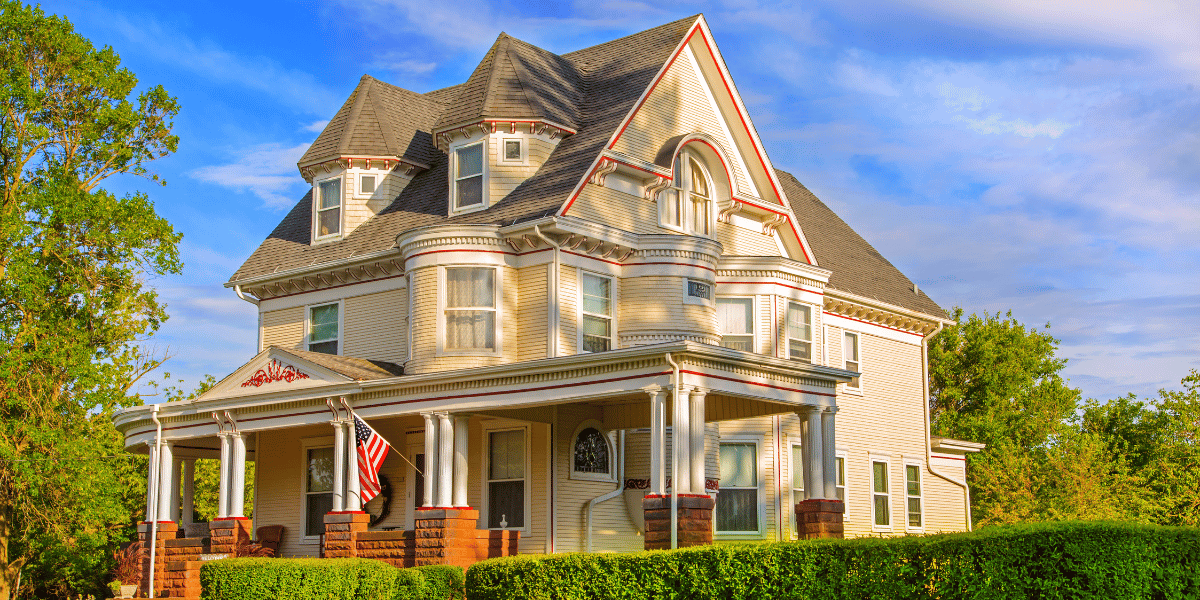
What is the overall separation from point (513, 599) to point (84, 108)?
21.6 meters

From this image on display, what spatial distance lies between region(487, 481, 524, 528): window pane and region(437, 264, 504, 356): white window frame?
8.58ft

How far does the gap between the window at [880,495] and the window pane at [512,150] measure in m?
12.1

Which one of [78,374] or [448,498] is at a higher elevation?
[78,374]

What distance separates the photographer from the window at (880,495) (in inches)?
1198

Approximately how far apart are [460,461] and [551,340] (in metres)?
3.01

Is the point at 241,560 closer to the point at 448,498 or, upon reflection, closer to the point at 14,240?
the point at 448,498

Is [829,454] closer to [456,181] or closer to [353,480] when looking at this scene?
[353,480]

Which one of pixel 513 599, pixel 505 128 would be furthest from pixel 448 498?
pixel 505 128

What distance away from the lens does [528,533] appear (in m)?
23.2

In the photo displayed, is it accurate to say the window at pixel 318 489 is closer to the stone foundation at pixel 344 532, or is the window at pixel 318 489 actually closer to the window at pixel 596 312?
the stone foundation at pixel 344 532

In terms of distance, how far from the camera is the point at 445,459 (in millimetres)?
21672

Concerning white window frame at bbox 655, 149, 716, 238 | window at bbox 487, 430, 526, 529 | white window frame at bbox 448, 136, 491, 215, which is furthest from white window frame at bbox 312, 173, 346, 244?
white window frame at bbox 655, 149, 716, 238

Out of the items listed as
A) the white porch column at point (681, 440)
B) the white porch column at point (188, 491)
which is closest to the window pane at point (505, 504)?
the white porch column at point (681, 440)

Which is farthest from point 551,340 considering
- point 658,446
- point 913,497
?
point 913,497
